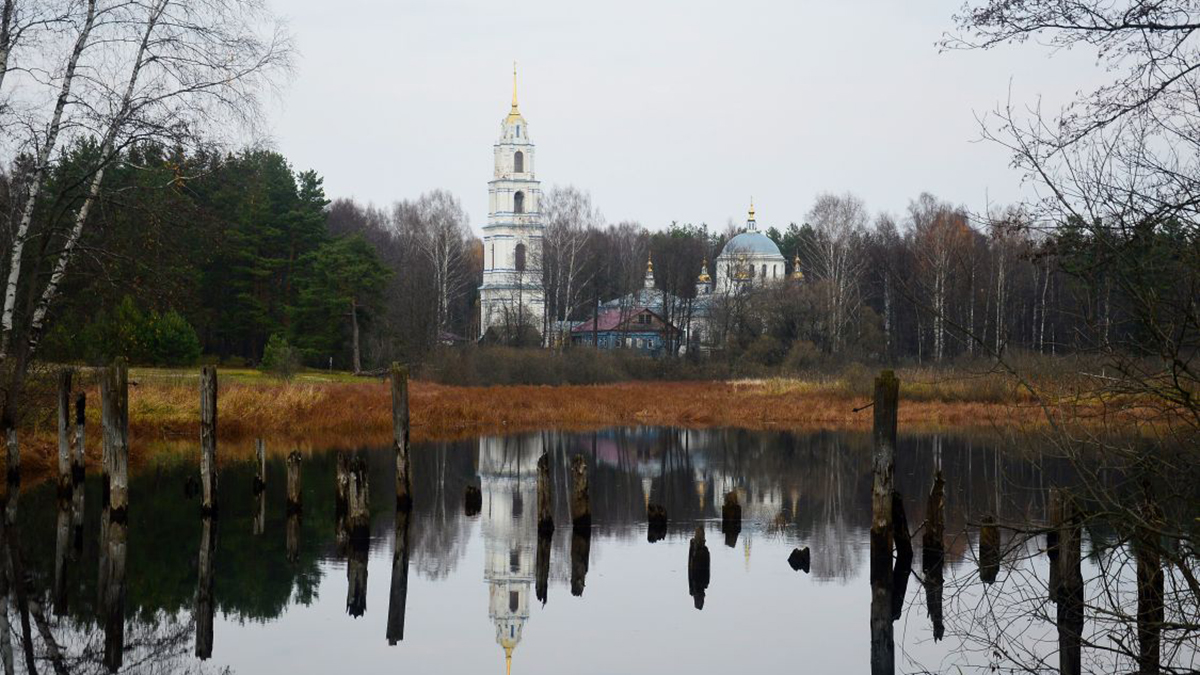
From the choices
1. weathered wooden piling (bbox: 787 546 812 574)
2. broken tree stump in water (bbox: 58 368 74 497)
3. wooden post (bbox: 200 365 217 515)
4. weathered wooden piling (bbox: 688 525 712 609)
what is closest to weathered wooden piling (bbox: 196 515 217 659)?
wooden post (bbox: 200 365 217 515)

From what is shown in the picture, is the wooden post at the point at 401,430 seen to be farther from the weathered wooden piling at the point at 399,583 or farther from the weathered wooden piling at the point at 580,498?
the weathered wooden piling at the point at 580,498

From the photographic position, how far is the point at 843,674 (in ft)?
45.1

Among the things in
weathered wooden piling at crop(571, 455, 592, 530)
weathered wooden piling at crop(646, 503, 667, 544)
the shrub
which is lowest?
weathered wooden piling at crop(646, 503, 667, 544)

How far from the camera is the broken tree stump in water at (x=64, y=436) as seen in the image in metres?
21.4

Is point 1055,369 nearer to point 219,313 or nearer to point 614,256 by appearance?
point 219,313

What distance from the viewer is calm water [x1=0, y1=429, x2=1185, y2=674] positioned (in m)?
14.0

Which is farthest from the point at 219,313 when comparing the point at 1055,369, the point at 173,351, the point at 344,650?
the point at 1055,369

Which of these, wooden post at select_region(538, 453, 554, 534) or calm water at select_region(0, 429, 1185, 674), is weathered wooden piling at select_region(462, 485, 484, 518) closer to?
calm water at select_region(0, 429, 1185, 674)

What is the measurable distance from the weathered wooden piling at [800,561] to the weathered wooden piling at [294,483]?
24.6 feet

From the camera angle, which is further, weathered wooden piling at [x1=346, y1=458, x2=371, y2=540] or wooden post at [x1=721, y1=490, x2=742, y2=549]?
wooden post at [x1=721, y1=490, x2=742, y2=549]

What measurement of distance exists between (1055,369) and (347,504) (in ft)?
43.2

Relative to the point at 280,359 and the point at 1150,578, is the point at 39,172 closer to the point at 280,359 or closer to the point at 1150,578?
the point at 1150,578

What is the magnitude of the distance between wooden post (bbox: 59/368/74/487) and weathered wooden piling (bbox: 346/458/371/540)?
4.83 metres

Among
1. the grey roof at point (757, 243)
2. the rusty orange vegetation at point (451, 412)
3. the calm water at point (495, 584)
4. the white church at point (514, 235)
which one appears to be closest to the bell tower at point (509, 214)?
the white church at point (514, 235)
